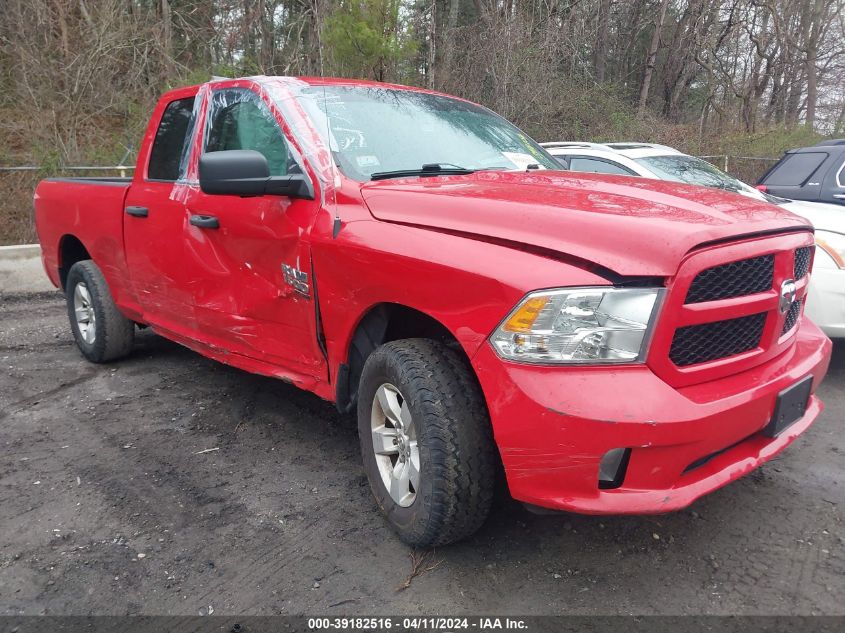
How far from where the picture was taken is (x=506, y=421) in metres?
2.21

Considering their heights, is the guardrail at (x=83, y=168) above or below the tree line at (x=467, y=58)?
below

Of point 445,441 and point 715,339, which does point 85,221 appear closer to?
point 445,441

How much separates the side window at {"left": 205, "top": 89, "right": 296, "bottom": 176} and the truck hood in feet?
2.22

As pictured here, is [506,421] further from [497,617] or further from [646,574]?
[646,574]

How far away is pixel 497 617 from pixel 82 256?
465 centimetres

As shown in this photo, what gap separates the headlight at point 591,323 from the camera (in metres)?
2.11

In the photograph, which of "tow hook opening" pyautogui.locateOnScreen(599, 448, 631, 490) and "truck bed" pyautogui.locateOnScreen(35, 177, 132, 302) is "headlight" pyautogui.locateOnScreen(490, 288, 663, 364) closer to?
"tow hook opening" pyautogui.locateOnScreen(599, 448, 631, 490)

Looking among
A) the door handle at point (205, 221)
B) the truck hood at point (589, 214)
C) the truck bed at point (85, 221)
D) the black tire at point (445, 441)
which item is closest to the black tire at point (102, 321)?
the truck bed at point (85, 221)

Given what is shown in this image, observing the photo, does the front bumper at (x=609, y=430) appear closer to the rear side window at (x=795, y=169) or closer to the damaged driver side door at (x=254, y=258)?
the damaged driver side door at (x=254, y=258)

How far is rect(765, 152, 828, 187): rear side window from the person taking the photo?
6729mm

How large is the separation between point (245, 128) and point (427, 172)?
1123 millimetres

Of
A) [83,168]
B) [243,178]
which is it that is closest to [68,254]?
[243,178]

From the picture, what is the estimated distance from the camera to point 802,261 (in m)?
2.73

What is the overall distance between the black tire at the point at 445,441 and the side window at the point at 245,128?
129 cm
